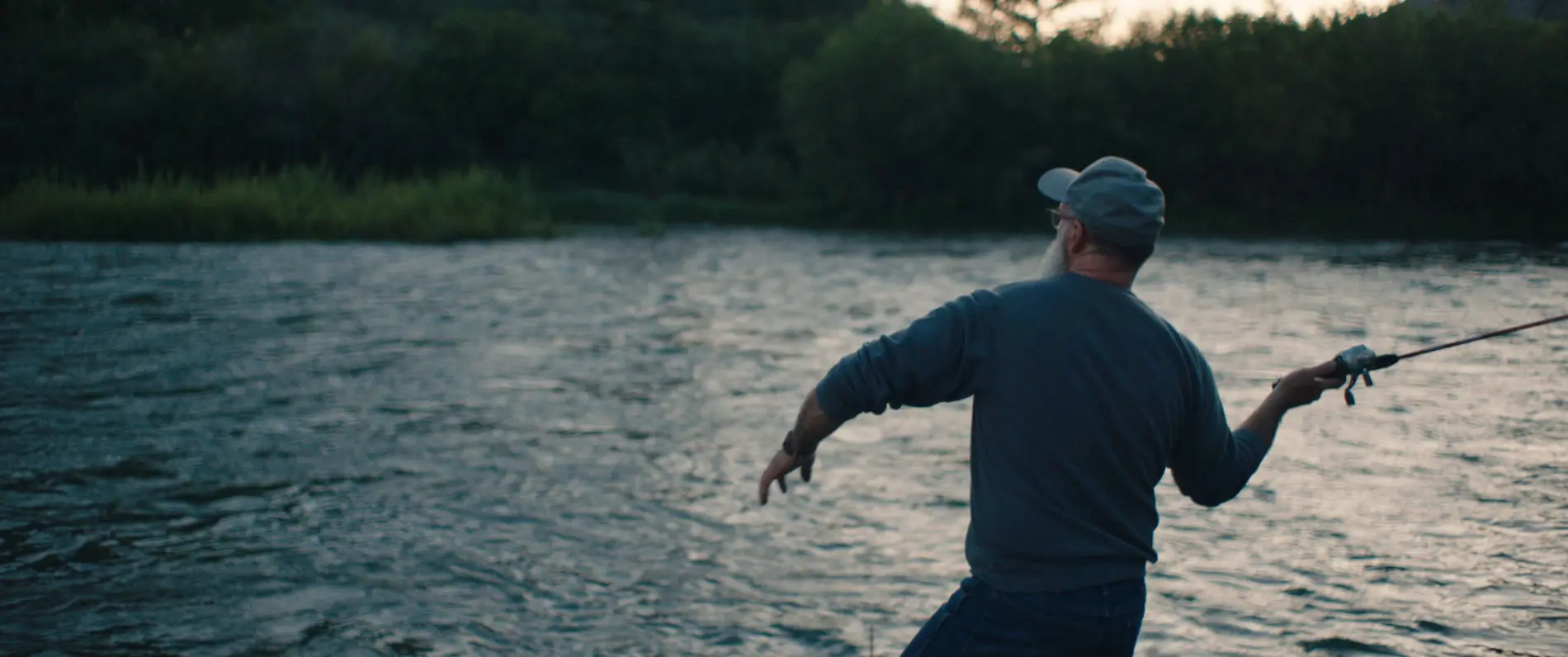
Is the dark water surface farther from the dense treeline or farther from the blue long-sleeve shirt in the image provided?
the dense treeline

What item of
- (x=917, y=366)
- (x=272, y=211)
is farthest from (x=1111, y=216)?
(x=272, y=211)

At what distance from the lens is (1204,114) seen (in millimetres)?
59375

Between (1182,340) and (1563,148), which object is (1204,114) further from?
(1182,340)

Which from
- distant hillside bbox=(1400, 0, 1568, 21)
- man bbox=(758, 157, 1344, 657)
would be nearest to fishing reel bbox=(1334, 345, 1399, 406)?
man bbox=(758, 157, 1344, 657)

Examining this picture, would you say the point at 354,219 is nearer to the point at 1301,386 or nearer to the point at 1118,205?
the point at 1301,386

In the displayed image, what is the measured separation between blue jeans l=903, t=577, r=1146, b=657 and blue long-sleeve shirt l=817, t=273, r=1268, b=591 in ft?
0.10

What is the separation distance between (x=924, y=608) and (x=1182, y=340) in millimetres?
3762

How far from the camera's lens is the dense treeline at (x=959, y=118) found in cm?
5556

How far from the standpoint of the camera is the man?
3139 mm

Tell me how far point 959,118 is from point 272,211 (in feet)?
90.9

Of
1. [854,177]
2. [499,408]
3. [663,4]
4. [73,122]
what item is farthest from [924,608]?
[663,4]

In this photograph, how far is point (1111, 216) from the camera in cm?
316

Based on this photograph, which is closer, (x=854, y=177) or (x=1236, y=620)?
(x=1236, y=620)

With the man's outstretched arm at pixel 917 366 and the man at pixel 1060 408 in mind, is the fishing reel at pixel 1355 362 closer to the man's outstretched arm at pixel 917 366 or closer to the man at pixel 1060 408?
the man at pixel 1060 408
